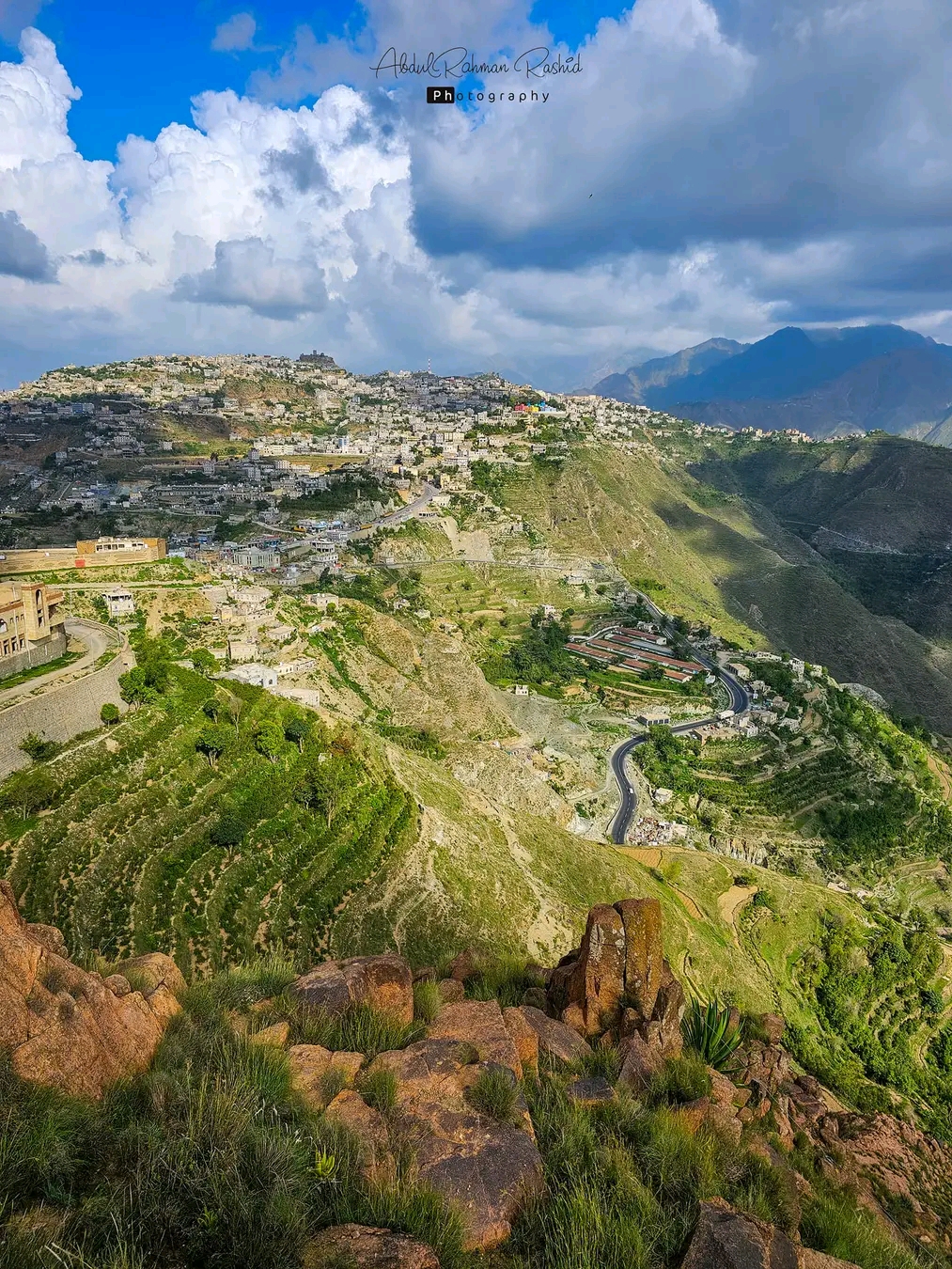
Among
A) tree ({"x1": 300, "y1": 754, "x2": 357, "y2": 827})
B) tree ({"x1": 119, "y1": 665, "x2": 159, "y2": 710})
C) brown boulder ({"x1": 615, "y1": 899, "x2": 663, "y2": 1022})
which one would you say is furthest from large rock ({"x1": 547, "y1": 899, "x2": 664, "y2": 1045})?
tree ({"x1": 119, "y1": 665, "x2": 159, "y2": 710})

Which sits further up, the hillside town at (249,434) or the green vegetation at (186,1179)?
the hillside town at (249,434)

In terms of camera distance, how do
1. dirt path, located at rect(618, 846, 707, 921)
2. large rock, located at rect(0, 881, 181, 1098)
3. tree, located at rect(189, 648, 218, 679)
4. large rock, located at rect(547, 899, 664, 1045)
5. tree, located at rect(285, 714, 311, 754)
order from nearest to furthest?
large rock, located at rect(0, 881, 181, 1098) < large rock, located at rect(547, 899, 664, 1045) < tree, located at rect(285, 714, 311, 754) < dirt path, located at rect(618, 846, 707, 921) < tree, located at rect(189, 648, 218, 679)

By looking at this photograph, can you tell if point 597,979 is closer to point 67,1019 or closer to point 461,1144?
point 461,1144

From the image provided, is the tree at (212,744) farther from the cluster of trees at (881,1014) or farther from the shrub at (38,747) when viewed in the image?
the cluster of trees at (881,1014)

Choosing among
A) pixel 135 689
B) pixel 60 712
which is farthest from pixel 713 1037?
pixel 135 689

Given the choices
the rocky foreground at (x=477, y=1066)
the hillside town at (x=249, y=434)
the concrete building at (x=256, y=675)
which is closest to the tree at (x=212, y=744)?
the concrete building at (x=256, y=675)

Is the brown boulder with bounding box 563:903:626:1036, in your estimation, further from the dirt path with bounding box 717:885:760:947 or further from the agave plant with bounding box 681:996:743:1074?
the dirt path with bounding box 717:885:760:947
